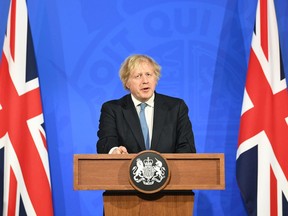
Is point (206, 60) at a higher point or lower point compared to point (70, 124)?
higher

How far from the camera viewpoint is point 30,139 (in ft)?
12.5

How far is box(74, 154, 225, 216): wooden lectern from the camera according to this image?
2188mm

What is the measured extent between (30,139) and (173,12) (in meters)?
1.59

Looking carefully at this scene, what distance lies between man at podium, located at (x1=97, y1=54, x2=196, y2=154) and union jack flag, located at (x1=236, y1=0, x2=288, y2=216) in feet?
3.95

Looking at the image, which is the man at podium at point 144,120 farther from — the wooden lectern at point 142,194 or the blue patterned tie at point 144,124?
the wooden lectern at point 142,194

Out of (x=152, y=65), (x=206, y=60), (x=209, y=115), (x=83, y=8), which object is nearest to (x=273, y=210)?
(x=209, y=115)

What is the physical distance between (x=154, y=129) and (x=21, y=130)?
149 centimetres

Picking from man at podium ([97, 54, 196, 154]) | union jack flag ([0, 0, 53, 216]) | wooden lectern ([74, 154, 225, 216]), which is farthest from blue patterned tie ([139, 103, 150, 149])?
union jack flag ([0, 0, 53, 216])

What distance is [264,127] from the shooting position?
3.82 metres

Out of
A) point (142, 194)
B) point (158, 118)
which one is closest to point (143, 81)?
point (158, 118)

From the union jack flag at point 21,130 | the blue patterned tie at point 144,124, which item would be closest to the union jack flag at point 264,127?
the blue patterned tie at point 144,124

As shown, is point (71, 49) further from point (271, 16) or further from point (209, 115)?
point (271, 16)

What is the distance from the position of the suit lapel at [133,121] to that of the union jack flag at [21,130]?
4.12ft

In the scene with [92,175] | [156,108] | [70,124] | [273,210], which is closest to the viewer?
[92,175]
